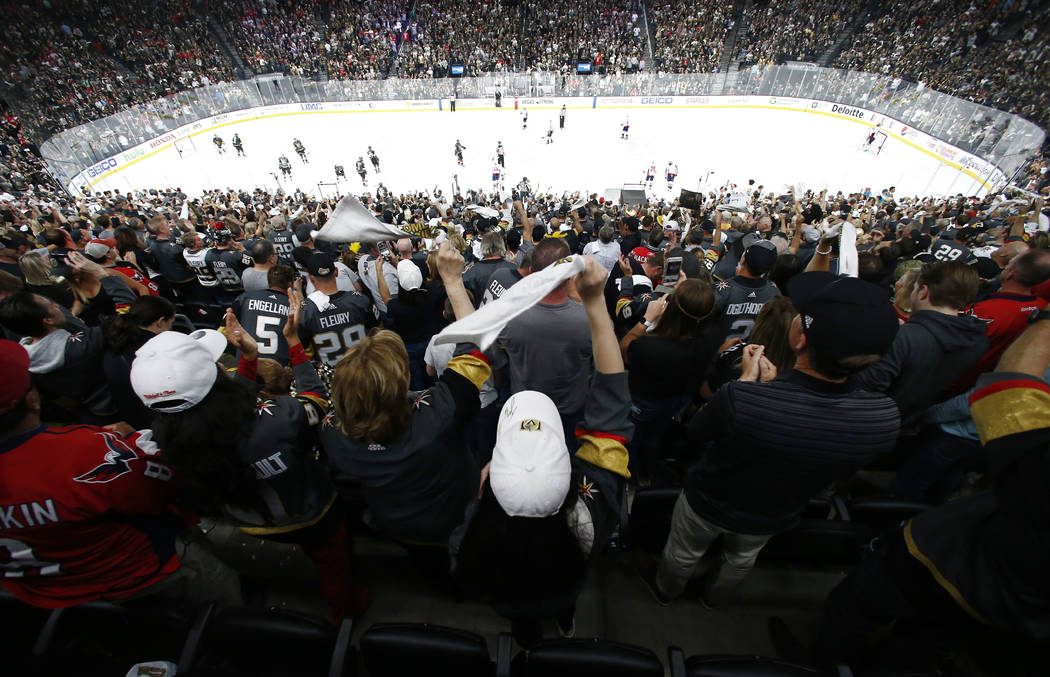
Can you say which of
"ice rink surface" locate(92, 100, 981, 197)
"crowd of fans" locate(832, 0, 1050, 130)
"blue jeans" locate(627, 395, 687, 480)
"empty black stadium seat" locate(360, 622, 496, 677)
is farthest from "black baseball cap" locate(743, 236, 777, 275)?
"crowd of fans" locate(832, 0, 1050, 130)

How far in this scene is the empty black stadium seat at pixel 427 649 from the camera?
1.69 metres

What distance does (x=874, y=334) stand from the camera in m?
1.47

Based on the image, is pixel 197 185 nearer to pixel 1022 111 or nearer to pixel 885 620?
pixel 885 620

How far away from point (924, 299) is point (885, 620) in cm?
190

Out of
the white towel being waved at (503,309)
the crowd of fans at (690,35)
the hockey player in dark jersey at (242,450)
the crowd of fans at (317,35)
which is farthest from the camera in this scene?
the crowd of fans at (317,35)

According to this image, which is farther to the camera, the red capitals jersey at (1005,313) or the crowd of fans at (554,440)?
the red capitals jersey at (1005,313)

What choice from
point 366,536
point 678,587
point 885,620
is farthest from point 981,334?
point 366,536

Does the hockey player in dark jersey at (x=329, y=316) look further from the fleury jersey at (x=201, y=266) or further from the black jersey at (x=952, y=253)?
the black jersey at (x=952, y=253)

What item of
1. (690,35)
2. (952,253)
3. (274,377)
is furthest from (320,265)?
(690,35)

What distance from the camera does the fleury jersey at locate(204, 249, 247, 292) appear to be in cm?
595

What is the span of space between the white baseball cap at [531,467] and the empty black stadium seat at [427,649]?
772 mm

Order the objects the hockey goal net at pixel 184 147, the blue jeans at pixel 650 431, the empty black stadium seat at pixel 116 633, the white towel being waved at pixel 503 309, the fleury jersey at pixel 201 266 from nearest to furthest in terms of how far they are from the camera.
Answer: the white towel being waved at pixel 503 309 → the empty black stadium seat at pixel 116 633 → the blue jeans at pixel 650 431 → the fleury jersey at pixel 201 266 → the hockey goal net at pixel 184 147

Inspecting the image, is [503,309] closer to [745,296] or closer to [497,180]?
[745,296]

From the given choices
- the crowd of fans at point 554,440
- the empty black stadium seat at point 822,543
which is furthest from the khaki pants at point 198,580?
the empty black stadium seat at point 822,543
